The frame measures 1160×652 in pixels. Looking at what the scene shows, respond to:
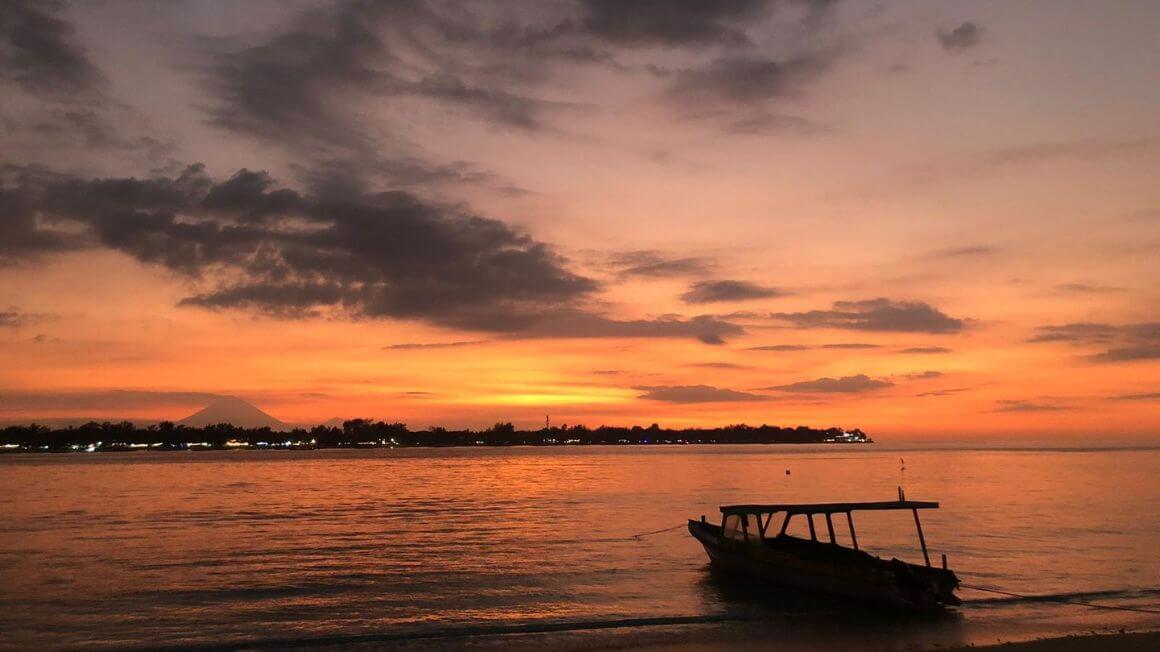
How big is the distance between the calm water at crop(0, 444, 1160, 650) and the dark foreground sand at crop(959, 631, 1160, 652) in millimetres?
1877

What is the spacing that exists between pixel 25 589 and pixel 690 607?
2809 cm

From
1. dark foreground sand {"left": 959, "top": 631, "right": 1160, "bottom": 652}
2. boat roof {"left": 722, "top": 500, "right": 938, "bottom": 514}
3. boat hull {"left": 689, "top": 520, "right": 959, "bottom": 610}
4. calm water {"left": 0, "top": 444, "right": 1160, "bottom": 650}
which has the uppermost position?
boat roof {"left": 722, "top": 500, "right": 938, "bottom": 514}

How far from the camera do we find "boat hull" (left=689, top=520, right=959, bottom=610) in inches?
1104

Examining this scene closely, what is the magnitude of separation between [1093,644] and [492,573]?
80.4ft

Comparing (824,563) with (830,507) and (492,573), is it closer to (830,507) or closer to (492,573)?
(830,507)

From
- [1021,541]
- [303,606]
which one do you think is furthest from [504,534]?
[1021,541]

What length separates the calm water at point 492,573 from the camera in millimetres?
27062

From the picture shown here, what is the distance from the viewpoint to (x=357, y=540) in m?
50.9

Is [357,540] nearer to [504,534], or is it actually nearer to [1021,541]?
[504,534]

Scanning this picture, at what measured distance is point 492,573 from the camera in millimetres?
38875

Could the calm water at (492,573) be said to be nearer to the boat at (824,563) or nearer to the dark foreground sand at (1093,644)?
the boat at (824,563)

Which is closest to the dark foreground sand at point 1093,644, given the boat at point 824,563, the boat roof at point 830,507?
the boat at point 824,563

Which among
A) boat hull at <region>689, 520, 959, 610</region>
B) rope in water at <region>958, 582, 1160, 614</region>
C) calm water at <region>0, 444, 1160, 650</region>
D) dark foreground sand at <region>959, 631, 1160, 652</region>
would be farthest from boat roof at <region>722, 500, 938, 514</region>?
dark foreground sand at <region>959, 631, 1160, 652</region>

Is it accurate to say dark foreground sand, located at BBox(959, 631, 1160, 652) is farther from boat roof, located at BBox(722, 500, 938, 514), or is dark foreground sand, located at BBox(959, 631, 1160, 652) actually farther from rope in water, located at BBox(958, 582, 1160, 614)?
boat roof, located at BBox(722, 500, 938, 514)
